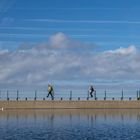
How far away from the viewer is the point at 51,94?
60.4m

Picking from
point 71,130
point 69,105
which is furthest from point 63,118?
point 69,105

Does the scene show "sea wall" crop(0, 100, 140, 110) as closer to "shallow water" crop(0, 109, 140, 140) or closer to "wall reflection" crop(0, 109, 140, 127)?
"wall reflection" crop(0, 109, 140, 127)

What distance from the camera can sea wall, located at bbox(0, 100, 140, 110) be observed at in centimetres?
6031

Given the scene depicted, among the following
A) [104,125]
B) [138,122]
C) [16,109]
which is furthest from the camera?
[16,109]

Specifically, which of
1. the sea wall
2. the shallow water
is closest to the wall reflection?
the shallow water

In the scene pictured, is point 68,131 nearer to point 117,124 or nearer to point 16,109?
point 117,124

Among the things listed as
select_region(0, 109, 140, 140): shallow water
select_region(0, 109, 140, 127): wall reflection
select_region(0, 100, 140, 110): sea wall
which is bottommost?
select_region(0, 109, 140, 140): shallow water

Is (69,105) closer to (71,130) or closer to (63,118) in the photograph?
(63,118)

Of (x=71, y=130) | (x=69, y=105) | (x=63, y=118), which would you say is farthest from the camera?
(x=69, y=105)

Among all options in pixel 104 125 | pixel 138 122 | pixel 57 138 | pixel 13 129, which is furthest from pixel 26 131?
pixel 138 122

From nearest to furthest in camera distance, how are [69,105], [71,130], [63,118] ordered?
[71,130] → [63,118] → [69,105]

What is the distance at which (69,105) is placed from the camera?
61.2 meters

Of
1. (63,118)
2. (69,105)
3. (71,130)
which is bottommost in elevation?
(71,130)

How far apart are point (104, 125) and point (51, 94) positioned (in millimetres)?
22186
